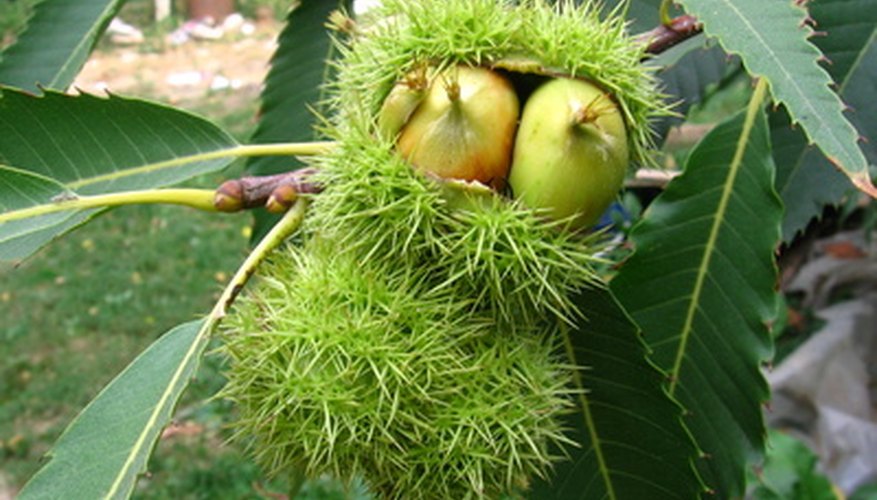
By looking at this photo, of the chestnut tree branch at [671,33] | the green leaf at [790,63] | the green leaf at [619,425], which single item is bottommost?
the green leaf at [619,425]

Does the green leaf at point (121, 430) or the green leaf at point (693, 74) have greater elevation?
A: the green leaf at point (693, 74)

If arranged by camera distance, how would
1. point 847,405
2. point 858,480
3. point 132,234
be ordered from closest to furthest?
point 858,480, point 847,405, point 132,234

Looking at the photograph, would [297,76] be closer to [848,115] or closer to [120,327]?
[848,115]

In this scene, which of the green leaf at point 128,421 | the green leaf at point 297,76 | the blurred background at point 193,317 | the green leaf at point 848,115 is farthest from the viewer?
the blurred background at point 193,317

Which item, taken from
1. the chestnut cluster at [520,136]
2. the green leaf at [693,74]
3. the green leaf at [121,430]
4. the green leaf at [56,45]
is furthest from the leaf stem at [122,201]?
the green leaf at [693,74]

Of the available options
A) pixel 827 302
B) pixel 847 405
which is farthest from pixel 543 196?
pixel 827 302

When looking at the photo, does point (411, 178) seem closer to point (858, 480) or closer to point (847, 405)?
point (858, 480)

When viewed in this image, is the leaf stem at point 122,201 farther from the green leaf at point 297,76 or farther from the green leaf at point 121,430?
the green leaf at point 297,76

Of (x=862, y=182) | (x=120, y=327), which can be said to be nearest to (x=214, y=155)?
(x=862, y=182)
